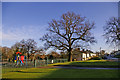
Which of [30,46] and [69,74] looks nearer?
[69,74]

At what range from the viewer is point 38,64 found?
63.3 ft

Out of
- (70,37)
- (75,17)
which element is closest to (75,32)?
(70,37)

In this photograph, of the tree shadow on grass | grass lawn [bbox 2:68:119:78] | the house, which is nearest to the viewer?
the tree shadow on grass

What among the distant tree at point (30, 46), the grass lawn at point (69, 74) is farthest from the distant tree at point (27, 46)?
the grass lawn at point (69, 74)

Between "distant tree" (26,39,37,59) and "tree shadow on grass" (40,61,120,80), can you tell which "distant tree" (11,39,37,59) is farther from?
"tree shadow on grass" (40,61,120,80)

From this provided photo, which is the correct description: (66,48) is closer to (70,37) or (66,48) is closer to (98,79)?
(70,37)

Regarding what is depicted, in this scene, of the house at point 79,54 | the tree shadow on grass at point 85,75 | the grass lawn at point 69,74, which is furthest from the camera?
the house at point 79,54

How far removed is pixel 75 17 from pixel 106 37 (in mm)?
8609

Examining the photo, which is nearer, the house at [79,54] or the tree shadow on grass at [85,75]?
the tree shadow on grass at [85,75]

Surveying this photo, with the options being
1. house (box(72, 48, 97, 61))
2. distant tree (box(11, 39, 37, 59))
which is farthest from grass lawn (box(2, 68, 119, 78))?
distant tree (box(11, 39, 37, 59))

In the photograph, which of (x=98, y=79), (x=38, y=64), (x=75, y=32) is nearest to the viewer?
(x=98, y=79)

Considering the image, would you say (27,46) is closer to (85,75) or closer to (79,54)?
(79,54)

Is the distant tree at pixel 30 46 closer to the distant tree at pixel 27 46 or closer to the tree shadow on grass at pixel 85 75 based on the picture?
the distant tree at pixel 27 46

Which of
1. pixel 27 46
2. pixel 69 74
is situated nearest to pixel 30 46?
pixel 27 46
